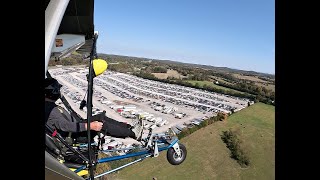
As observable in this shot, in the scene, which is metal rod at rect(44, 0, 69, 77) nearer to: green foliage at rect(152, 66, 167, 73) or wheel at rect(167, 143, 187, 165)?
wheel at rect(167, 143, 187, 165)

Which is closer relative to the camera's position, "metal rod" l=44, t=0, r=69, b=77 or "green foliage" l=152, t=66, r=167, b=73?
"metal rod" l=44, t=0, r=69, b=77

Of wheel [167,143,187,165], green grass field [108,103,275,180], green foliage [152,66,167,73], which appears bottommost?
green grass field [108,103,275,180]

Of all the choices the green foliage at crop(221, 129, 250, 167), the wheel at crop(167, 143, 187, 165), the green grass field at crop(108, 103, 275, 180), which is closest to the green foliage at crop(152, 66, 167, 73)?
the green grass field at crop(108, 103, 275, 180)

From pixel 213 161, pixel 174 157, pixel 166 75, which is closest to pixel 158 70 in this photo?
pixel 166 75

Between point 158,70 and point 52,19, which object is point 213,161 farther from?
point 158,70

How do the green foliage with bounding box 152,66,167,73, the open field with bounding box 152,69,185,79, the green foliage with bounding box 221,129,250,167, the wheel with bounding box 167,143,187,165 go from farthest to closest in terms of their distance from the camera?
1. the green foliage with bounding box 152,66,167,73
2. the open field with bounding box 152,69,185,79
3. the green foliage with bounding box 221,129,250,167
4. the wheel with bounding box 167,143,187,165

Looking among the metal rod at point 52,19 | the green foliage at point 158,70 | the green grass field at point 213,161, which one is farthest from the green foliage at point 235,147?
the green foliage at point 158,70
